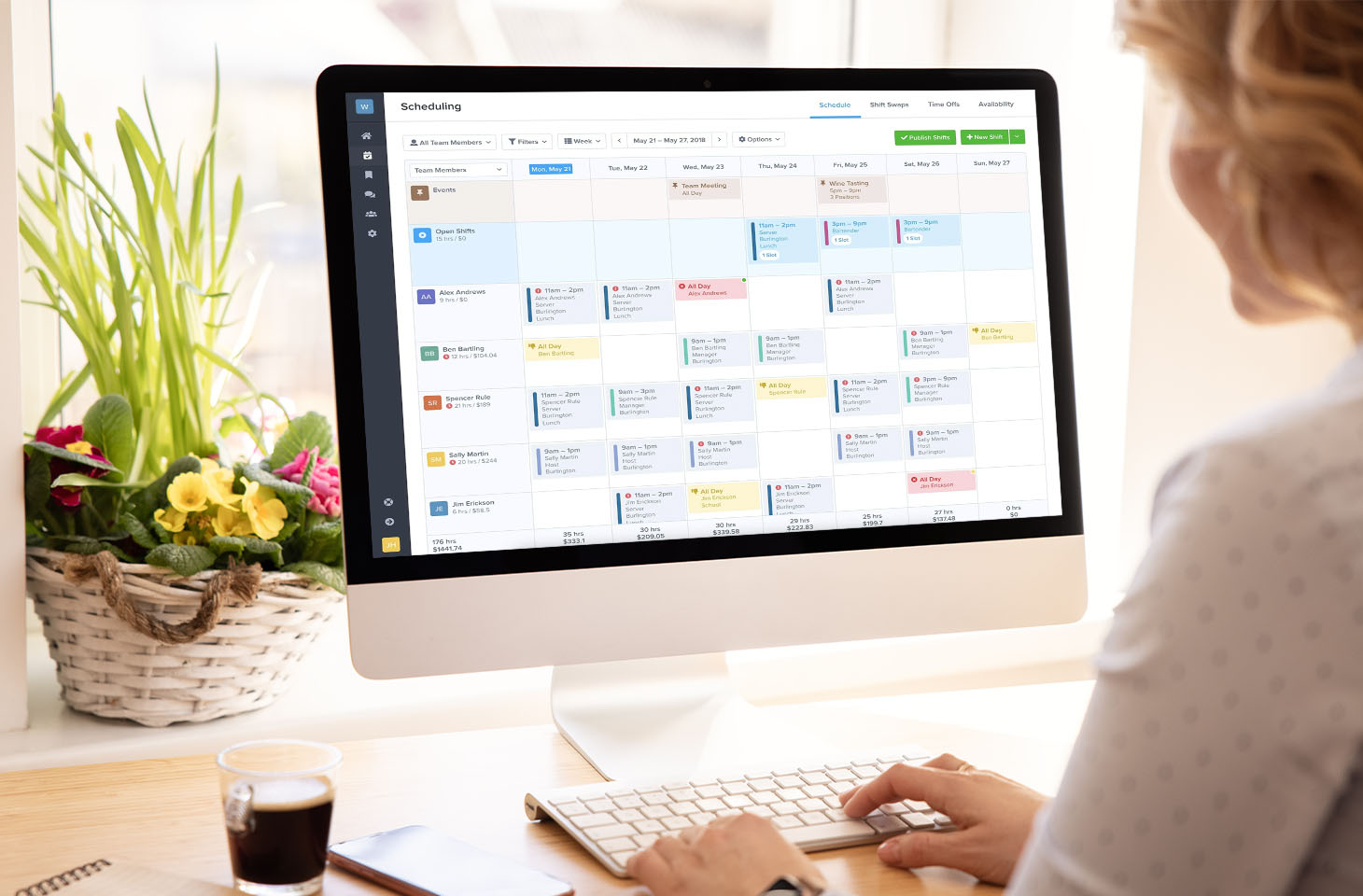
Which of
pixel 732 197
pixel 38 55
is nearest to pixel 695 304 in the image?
pixel 732 197

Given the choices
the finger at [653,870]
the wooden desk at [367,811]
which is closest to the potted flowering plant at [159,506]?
the wooden desk at [367,811]

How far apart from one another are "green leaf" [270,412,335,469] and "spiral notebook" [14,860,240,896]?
57 centimetres

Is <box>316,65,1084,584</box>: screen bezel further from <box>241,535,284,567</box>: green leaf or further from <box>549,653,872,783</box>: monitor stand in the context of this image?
<box>241,535,284,567</box>: green leaf

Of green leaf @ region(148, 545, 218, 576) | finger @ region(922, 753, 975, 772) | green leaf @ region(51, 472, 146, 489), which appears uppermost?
green leaf @ region(51, 472, 146, 489)

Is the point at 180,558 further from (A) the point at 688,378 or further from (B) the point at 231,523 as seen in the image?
(A) the point at 688,378

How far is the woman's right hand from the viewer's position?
0.75m

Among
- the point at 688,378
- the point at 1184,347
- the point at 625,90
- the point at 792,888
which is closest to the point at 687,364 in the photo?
the point at 688,378

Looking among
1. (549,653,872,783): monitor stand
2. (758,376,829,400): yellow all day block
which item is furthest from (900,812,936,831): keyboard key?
(758,376,829,400): yellow all day block

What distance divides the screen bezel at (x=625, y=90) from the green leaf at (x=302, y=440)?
392 mm

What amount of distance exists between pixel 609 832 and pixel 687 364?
1.19 feet

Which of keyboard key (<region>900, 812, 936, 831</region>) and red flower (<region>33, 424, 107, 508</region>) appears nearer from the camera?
keyboard key (<region>900, 812, 936, 831</region>)

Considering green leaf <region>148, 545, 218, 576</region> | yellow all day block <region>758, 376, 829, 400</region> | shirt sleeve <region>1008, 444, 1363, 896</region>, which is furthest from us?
green leaf <region>148, 545, 218, 576</region>

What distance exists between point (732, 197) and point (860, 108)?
0.45 ft

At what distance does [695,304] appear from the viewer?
3.12ft
